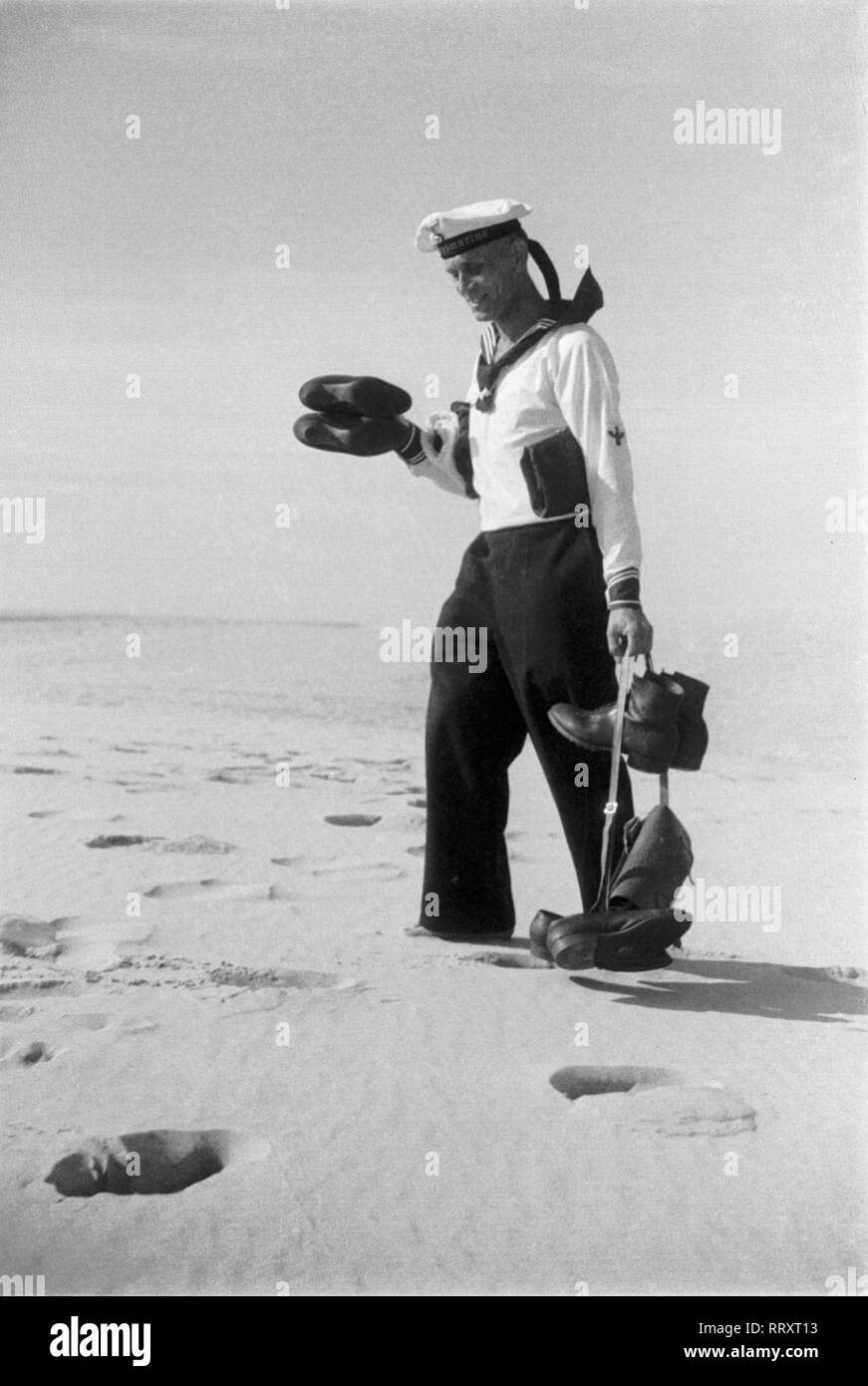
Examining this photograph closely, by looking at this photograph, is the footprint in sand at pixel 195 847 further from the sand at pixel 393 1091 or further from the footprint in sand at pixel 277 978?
the footprint in sand at pixel 277 978

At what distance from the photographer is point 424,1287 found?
3285 mm

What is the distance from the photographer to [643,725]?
418 cm

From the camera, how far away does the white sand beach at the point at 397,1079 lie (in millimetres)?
3289

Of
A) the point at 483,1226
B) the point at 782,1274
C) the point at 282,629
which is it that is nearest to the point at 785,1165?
the point at 782,1274

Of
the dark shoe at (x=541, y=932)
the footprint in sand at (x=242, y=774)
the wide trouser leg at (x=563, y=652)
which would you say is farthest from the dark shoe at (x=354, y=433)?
the footprint in sand at (x=242, y=774)

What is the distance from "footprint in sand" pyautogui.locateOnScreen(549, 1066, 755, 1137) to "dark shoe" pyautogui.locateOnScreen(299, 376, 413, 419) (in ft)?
5.91

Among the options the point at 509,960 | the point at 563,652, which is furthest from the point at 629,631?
the point at 509,960

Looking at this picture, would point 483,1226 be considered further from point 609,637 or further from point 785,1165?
point 609,637

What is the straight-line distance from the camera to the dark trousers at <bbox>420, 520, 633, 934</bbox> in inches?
169

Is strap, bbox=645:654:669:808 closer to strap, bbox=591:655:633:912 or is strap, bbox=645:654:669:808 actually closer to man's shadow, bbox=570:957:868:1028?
strap, bbox=591:655:633:912

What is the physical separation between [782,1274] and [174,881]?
2399mm

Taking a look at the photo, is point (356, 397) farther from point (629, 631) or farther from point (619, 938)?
point (619, 938)

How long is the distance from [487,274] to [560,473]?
1.79 ft

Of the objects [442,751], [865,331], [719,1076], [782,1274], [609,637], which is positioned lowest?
[782,1274]
